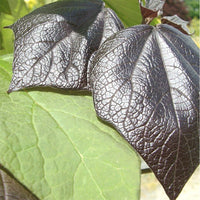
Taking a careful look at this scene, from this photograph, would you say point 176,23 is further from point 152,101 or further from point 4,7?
point 4,7

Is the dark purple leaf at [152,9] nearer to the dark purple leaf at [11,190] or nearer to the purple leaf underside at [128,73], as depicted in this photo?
the purple leaf underside at [128,73]

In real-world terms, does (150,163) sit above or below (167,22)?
below

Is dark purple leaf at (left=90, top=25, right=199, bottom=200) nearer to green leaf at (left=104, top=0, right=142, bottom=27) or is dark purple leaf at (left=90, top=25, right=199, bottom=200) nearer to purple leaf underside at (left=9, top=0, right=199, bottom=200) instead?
purple leaf underside at (left=9, top=0, right=199, bottom=200)

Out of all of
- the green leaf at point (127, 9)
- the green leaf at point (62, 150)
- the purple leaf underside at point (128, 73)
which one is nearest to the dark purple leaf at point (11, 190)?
the green leaf at point (62, 150)

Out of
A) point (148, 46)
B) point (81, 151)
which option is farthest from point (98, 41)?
point (81, 151)

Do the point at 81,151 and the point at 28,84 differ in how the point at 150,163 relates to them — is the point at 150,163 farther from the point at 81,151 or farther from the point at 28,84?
the point at 28,84

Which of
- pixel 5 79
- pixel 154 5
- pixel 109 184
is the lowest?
pixel 109 184
